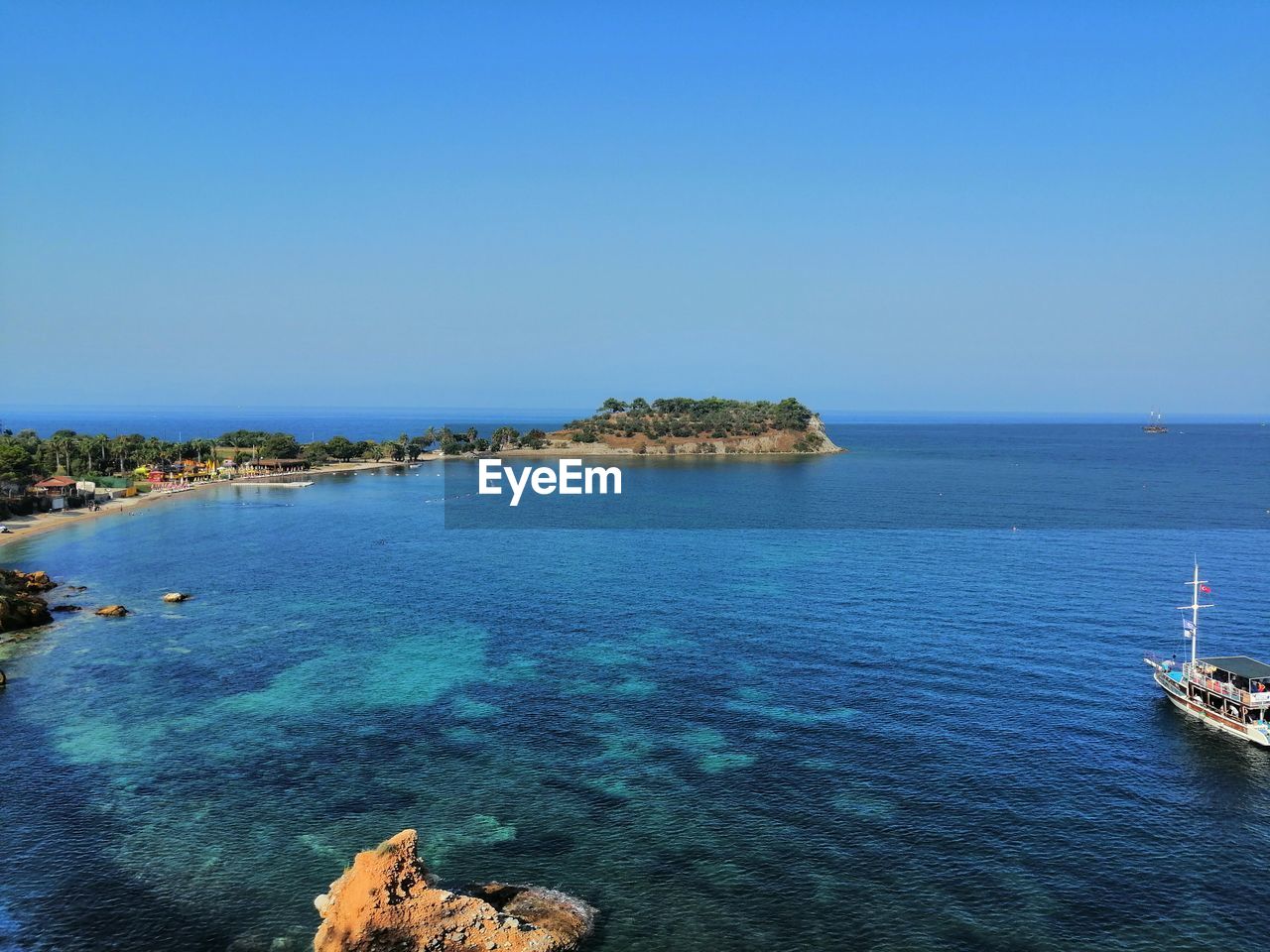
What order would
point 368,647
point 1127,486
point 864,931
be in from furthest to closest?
point 1127,486
point 368,647
point 864,931

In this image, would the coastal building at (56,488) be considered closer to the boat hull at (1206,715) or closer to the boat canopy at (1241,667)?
the boat hull at (1206,715)

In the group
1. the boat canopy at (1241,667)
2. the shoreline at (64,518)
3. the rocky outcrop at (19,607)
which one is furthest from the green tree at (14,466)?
the boat canopy at (1241,667)

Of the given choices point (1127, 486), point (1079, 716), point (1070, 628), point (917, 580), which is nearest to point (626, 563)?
point (917, 580)

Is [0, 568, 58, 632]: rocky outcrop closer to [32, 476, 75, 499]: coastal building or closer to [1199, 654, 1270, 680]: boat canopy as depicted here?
[32, 476, 75, 499]: coastal building

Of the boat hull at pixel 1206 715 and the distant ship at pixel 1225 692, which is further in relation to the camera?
the distant ship at pixel 1225 692

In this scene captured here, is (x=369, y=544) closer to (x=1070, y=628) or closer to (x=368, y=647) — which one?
(x=368, y=647)

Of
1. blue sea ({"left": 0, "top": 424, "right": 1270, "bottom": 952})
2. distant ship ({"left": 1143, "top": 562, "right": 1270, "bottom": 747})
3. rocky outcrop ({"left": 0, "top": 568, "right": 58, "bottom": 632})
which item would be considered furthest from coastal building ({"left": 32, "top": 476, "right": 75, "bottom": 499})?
distant ship ({"left": 1143, "top": 562, "right": 1270, "bottom": 747})
